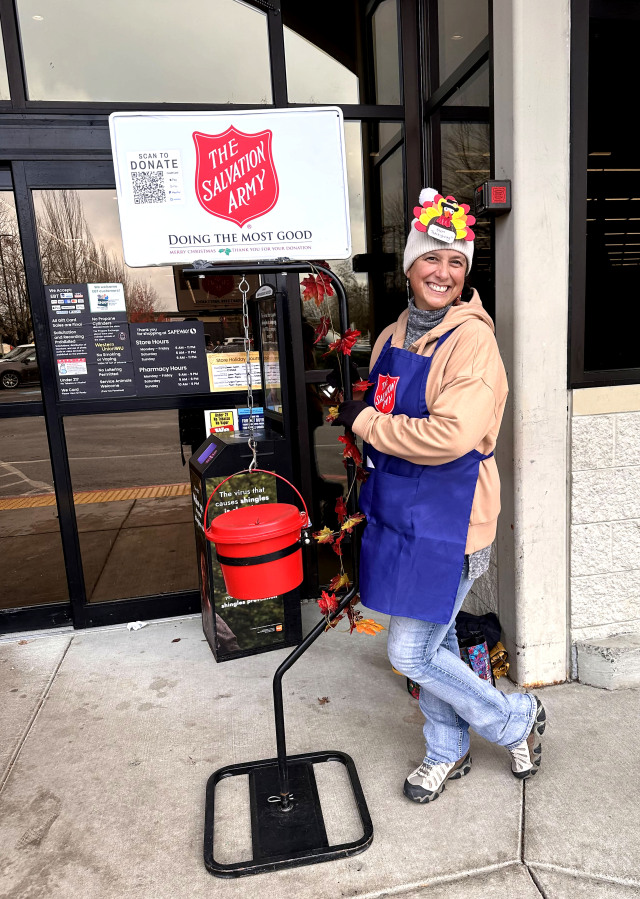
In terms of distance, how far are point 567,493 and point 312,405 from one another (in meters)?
1.60

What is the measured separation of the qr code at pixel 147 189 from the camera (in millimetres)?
2592

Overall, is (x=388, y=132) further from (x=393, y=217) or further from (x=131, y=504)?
(x=131, y=504)

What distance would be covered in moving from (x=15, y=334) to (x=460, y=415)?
2.76 meters

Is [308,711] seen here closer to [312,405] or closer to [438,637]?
[438,637]

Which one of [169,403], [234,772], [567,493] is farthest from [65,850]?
[567,493]

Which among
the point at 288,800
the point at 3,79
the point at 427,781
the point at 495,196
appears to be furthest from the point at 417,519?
the point at 3,79

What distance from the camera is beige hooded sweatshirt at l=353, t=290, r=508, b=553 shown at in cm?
195

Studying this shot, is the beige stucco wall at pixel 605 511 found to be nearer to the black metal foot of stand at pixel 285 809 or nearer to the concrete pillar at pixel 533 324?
the concrete pillar at pixel 533 324

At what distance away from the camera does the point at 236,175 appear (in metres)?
2.63

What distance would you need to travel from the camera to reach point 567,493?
2986 millimetres

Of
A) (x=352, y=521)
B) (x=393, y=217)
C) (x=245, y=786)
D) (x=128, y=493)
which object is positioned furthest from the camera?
(x=128, y=493)

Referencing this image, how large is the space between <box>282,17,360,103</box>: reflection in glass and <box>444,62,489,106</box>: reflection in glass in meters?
0.71

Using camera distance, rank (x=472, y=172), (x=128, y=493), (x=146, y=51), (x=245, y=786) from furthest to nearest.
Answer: (x=128, y=493)
(x=146, y=51)
(x=472, y=172)
(x=245, y=786)

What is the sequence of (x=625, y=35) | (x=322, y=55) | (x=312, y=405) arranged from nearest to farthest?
(x=625, y=35), (x=322, y=55), (x=312, y=405)
